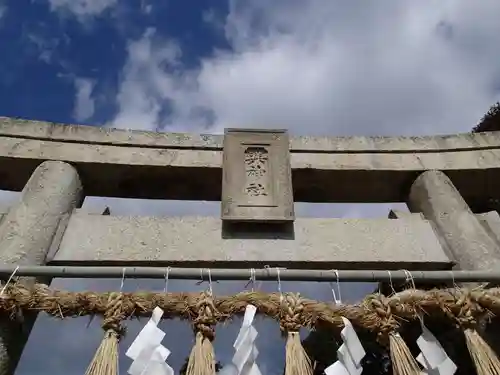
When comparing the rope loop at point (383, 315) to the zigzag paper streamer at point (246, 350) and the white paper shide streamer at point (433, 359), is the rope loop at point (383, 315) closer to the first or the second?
the white paper shide streamer at point (433, 359)

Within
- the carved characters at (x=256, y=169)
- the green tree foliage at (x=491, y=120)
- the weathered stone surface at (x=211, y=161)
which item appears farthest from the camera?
the green tree foliage at (x=491, y=120)

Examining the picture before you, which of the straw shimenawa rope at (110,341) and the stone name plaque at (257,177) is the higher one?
the stone name plaque at (257,177)

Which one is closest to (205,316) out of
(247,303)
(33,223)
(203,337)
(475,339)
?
(203,337)

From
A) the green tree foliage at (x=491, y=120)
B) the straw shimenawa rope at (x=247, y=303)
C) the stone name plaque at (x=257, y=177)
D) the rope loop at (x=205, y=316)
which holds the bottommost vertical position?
the rope loop at (x=205, y=316)

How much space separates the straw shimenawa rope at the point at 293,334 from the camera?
2068mm

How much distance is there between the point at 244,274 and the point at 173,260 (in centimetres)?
70

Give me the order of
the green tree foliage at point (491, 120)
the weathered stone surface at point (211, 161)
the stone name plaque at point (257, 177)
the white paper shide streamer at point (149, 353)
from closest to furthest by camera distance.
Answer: the white paper shide streamer at point (149, 353), the stone name plaque at point (257, 177), the weathered stone surface at point (211, 161), the green tree foliage at point (491, 120)

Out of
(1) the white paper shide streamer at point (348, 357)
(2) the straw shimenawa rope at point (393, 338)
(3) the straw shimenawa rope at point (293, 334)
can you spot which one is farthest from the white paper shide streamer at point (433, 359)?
(3) the straw shimenawa rope at point (293, 334)

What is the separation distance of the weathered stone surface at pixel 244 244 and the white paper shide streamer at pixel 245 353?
890 millimetres

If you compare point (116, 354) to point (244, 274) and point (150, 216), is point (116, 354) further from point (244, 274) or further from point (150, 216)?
point (150, 216)

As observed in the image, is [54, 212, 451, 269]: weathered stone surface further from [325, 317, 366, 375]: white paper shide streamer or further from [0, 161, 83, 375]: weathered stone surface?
[325, 317, 366, 375]: white paper shide streamer

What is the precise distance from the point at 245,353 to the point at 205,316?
9.0 inches

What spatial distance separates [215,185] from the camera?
147 inches

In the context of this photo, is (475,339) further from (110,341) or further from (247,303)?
(110,341)
